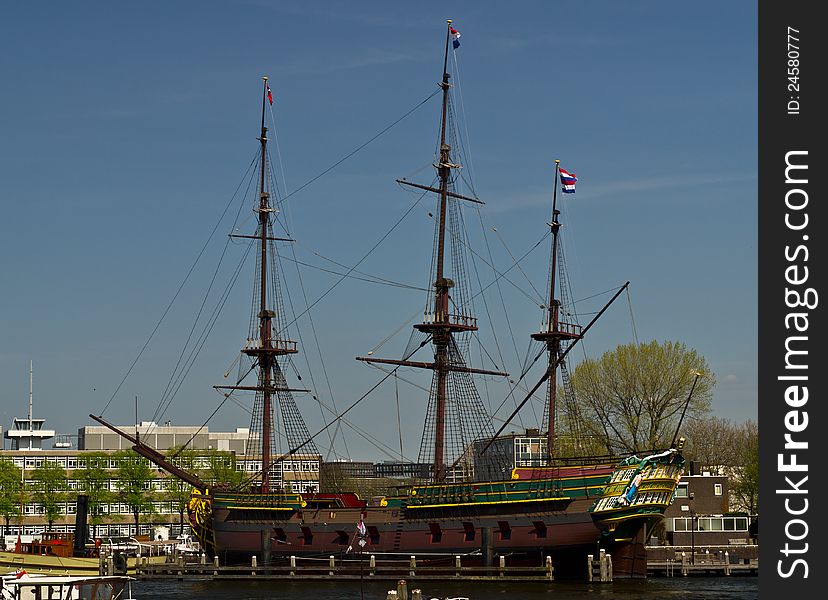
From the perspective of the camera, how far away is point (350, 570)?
7600cm

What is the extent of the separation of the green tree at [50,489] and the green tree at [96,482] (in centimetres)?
186

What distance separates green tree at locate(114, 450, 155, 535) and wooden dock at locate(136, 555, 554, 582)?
4032cm

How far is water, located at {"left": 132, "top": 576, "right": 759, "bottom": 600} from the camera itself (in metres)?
64.6

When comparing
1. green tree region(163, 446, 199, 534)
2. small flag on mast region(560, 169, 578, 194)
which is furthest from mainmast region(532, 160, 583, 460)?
green tree region(163, 446, 199, 534)

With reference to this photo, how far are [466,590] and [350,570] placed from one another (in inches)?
408

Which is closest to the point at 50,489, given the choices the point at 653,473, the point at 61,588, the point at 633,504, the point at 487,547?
the point at 487,547

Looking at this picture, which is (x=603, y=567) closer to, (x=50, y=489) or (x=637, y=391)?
(x=637, y=391)

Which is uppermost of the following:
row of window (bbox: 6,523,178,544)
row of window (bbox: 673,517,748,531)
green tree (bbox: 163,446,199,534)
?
green tree (bbox: 163,446,199,534)

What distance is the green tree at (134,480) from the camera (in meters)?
124

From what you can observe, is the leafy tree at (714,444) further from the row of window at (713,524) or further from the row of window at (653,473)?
the row of window at (653,473)

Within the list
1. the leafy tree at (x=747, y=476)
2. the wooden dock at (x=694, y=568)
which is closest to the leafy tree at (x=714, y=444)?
the leafy tree at (x=747, y=476)

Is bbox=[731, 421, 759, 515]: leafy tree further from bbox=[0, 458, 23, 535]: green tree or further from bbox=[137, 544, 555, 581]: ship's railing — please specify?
bbox=[0, 458, 23, 535]: green tree
